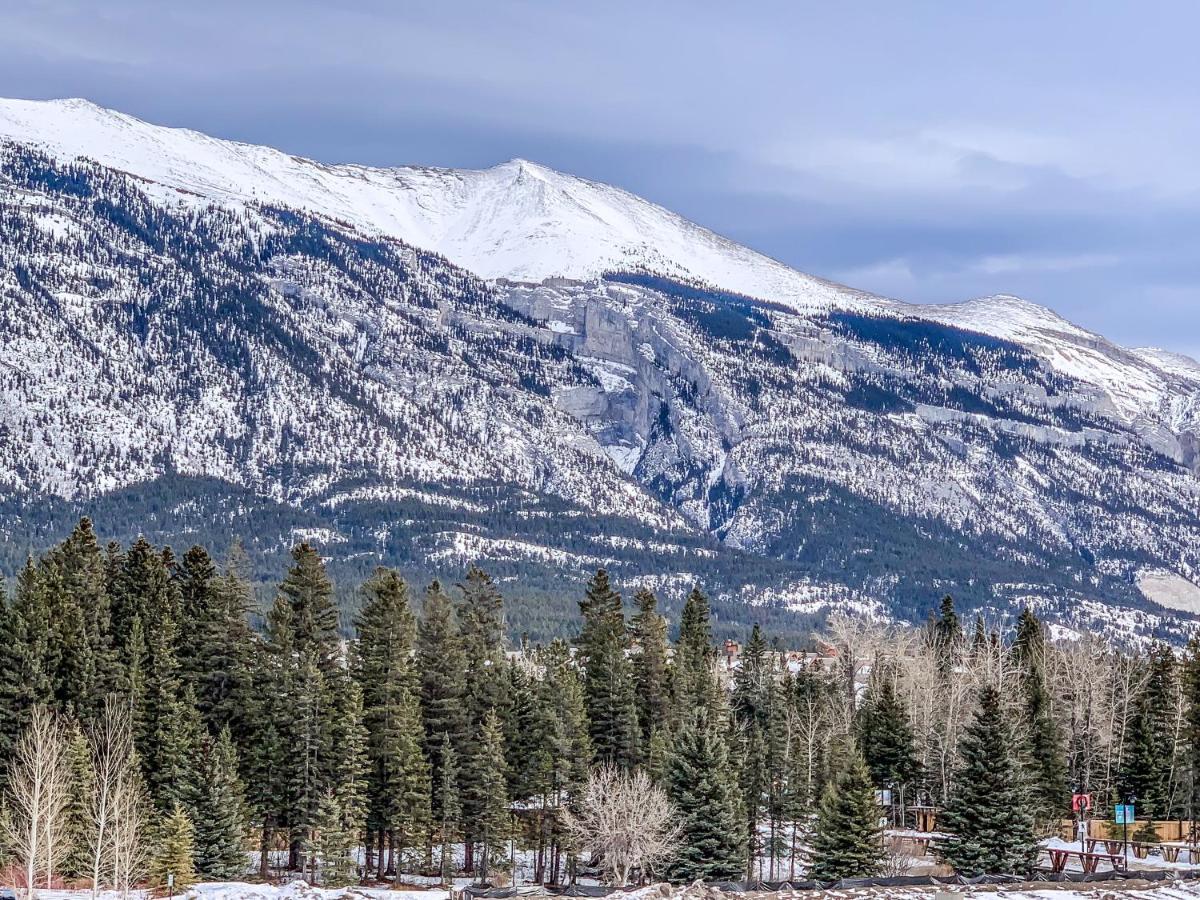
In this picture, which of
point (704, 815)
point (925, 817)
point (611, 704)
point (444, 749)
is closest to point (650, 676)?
point (611, 704)

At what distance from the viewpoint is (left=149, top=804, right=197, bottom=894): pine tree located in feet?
251

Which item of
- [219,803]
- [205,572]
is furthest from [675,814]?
[205,572]

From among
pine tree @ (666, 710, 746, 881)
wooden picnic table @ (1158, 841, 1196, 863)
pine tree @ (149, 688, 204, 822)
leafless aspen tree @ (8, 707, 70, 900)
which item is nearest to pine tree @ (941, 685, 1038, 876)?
pine tree @ (666, 710, 746, 881)

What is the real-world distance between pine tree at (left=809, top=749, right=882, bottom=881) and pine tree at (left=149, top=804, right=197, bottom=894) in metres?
32.8

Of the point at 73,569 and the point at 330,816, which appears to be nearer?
the point at 330,816

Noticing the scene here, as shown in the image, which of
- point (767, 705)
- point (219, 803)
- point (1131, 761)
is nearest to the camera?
point (219, 803)

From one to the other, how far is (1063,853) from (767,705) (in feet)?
184

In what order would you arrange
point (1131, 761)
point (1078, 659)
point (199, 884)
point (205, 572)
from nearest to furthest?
point (199, 884), point (205, 572), point (1131, 761), point (1078, 659)

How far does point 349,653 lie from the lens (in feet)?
337

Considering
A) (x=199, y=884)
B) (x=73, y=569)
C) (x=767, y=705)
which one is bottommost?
(x=199, y=884)

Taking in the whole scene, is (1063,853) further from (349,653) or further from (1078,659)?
(1078,659)

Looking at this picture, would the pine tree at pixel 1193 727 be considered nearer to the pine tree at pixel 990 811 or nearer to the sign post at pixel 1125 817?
the sign post at pixel 1125 817

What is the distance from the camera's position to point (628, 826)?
299 feet

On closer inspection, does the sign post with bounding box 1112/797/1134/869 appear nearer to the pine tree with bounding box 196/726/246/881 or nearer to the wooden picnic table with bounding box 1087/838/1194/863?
the wooden picnic table with bounding box 1087/838/1194/863
